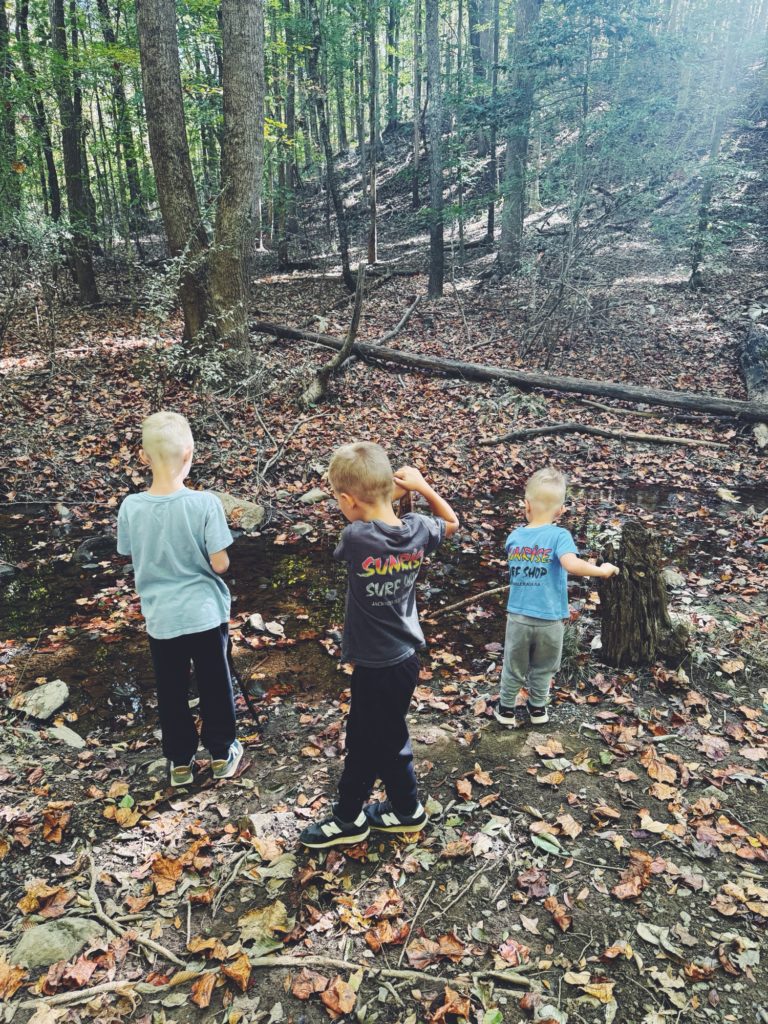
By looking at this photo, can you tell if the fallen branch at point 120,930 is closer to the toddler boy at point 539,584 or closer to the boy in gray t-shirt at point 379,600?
the boy in gray t-shirt at point 379,600

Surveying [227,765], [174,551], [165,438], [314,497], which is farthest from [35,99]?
[227,765]

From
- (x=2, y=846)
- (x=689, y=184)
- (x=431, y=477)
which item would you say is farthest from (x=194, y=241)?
(x=689, y=184)

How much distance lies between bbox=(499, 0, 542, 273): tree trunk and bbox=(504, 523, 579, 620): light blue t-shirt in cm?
1270

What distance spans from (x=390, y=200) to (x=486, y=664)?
29.6 m

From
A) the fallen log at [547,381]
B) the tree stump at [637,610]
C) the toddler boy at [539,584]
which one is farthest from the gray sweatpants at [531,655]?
the fallen log at [547,381]

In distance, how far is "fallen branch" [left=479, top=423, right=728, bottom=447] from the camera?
9734 mm

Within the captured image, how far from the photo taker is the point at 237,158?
31.2ft

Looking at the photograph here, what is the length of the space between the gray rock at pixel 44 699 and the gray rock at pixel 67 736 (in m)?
0.17

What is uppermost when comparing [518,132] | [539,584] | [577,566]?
[518,132]

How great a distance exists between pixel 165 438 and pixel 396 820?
2.29m

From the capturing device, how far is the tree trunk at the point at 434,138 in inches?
559

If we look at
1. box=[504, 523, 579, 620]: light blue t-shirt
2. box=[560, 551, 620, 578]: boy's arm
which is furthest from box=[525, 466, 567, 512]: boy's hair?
box=[560, 551, 620, 578]: boy's arm

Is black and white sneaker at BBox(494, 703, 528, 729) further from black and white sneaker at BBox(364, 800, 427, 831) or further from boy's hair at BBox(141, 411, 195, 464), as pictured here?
boy's hair at BBox(141, 411, 195, 464)

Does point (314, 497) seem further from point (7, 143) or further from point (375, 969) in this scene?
point (7, 143)
